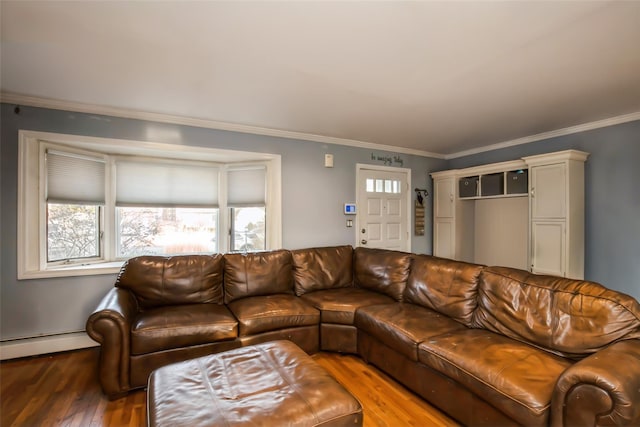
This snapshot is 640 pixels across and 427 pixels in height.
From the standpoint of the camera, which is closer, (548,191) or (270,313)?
(270,313)

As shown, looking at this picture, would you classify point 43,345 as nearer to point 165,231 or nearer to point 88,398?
point 88,398


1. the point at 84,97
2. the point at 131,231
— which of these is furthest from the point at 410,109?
the point at 131,231

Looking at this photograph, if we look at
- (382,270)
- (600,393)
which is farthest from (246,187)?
(600,393)

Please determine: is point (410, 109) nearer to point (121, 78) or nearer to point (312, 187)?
point (312, 187)

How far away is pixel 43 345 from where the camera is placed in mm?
2691

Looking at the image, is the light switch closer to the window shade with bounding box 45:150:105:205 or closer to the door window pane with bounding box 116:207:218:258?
the door window pane with bounding box 116:207:218:258

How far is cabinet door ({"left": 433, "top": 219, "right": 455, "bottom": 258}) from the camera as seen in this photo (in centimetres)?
444

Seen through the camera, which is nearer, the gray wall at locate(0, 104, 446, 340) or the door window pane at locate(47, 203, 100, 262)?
Answer: the gray wall at locate(0, 104, 446, 340)

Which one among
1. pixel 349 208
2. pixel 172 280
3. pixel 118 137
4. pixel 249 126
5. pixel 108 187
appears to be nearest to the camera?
pixel 172 280

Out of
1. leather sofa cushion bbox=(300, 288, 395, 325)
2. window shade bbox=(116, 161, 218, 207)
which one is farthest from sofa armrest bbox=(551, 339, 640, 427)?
window shade bbox=(116, 161, 218, 207)

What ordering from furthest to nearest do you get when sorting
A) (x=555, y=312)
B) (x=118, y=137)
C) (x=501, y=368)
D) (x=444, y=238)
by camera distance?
(x=444, y=238) → (x=118, y=137) → (x=555, y=312) → (x=501, y=368)

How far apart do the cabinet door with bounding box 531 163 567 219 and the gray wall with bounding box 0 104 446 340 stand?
6.55ft

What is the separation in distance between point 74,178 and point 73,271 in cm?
96

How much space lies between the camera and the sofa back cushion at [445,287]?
7.64 ft
